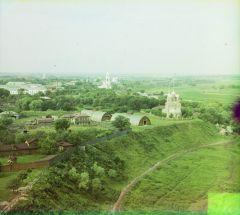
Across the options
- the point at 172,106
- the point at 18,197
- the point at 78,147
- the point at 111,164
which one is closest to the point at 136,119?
the point at 172,106

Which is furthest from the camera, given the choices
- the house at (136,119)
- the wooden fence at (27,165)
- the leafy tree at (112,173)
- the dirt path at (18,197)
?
the house at (136,119)

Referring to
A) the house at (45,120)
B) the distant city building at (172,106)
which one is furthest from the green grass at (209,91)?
the house at (45,120)

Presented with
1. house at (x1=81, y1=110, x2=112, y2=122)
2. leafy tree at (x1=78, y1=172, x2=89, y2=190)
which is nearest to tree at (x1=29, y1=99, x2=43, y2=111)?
house at (x1=81, y1=110, x2=112, y2=122)

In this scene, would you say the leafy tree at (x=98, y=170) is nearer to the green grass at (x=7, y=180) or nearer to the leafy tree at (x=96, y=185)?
the leafy tree at (x=96, y=185)

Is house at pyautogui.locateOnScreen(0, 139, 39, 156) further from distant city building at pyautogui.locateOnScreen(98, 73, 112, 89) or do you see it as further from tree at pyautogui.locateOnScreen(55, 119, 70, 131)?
distant city building at pyautogui.locateOnScreen(98, 73, 112, 89)

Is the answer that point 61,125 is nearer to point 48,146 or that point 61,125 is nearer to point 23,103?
point 48,146

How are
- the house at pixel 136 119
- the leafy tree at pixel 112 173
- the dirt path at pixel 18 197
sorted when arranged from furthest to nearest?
the house at pixel 136 119 < the leafy tree at pixel 112 173 < the dirt path at pixel 18 197
